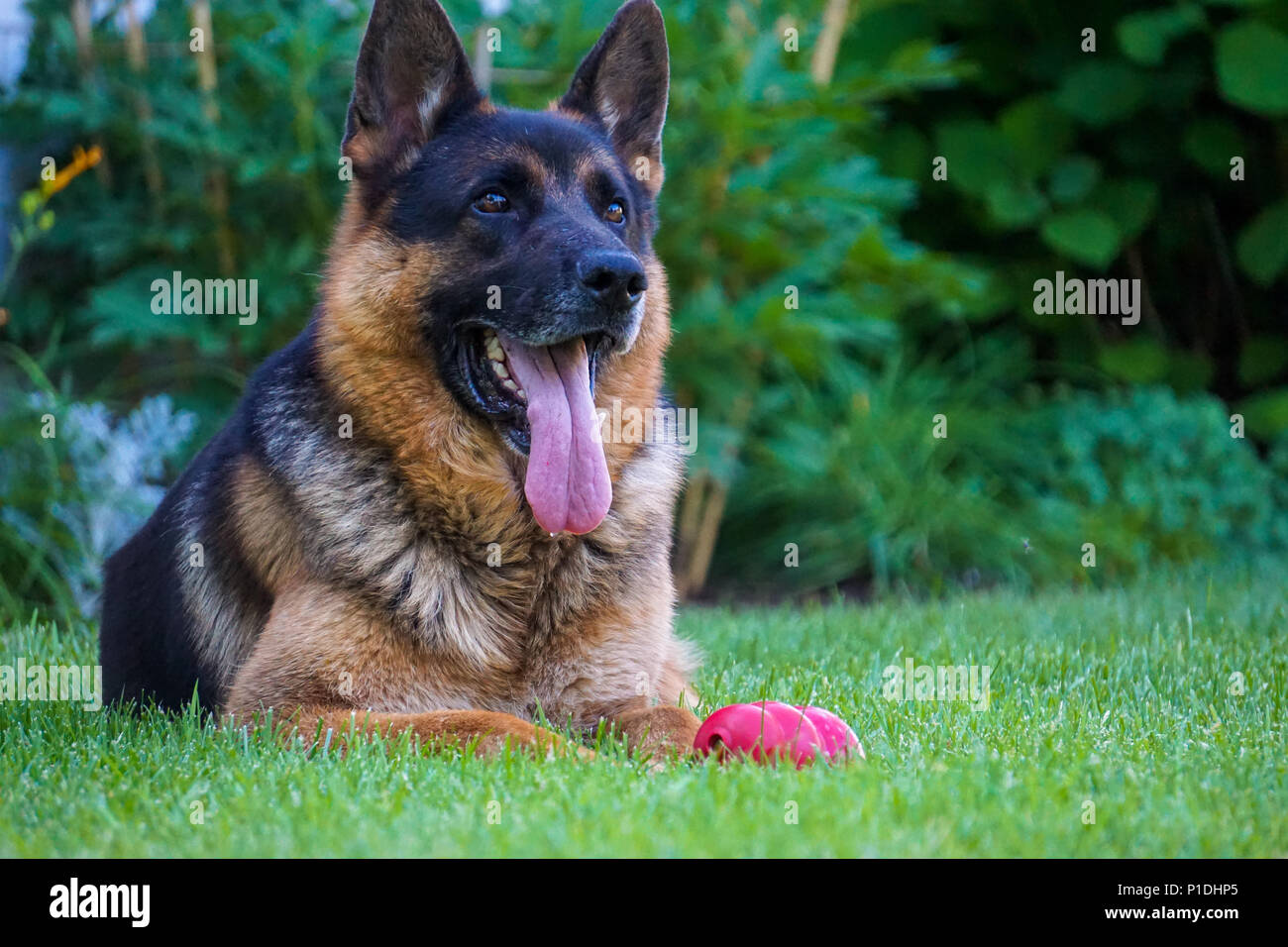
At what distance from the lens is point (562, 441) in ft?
11.5

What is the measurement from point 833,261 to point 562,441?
Result: 3640 mm

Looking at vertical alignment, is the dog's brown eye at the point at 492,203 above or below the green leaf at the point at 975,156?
below

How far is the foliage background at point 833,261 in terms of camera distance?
20.8 ft

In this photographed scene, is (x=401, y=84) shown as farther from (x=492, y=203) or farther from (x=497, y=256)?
(x=497, y=256)

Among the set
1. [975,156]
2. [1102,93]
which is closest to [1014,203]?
[975,156]

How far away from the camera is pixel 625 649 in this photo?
354 cm

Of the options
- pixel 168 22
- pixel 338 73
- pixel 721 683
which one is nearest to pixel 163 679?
pixel 721 683

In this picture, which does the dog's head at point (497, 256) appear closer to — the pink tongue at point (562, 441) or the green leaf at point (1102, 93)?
the pink tongue at point (562, 441)

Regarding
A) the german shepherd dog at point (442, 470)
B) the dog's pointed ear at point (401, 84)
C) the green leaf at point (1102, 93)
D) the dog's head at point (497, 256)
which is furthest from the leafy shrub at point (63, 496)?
the green leaf at point (1102, 93)

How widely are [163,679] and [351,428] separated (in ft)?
3.13

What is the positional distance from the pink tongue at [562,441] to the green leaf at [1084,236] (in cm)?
478

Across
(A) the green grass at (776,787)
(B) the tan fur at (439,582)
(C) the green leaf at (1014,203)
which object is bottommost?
(A) the green grass at (776,787)

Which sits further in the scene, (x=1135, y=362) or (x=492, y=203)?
(x=1135, y=362)

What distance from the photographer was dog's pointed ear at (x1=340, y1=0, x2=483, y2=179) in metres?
3.62
